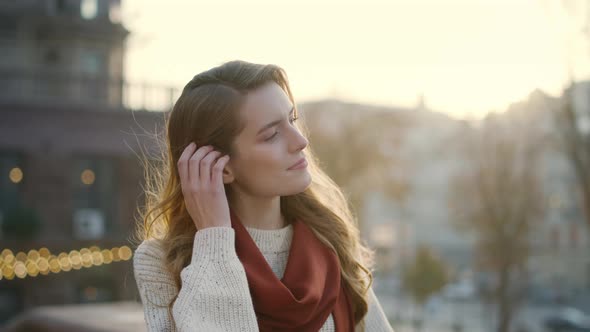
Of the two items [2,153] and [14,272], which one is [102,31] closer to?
[2,153]

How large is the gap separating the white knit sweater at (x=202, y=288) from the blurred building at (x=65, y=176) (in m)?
15.9

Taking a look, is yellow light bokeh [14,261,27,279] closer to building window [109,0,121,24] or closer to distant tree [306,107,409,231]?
building window [109,0,121,24]

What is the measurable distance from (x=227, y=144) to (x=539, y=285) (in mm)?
52499

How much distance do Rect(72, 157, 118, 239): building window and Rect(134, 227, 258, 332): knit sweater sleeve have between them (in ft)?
58.0

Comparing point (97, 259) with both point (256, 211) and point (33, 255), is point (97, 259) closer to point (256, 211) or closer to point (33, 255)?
point (33, 255)

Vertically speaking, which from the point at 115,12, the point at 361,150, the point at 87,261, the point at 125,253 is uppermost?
the point at 115,12

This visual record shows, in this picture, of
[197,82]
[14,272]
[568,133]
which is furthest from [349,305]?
[14,272]

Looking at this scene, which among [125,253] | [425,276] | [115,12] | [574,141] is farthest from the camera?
[425,276]

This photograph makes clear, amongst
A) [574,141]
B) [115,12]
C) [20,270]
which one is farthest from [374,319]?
[115,12]

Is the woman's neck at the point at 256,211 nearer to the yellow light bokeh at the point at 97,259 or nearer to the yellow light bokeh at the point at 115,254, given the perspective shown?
the yellow light bokeh at the point at 97,259

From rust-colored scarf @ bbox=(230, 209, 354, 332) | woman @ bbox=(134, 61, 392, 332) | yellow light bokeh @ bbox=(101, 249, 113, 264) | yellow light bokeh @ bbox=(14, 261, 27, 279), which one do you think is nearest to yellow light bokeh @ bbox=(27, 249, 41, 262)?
yellow light bokeh @ bbox=(14, 261, 27, 279)

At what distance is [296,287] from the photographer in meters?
2.31

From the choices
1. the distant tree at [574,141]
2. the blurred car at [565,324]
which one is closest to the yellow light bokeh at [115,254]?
the distant tree at [574,141]

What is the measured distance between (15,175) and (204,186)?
58.3 feet
